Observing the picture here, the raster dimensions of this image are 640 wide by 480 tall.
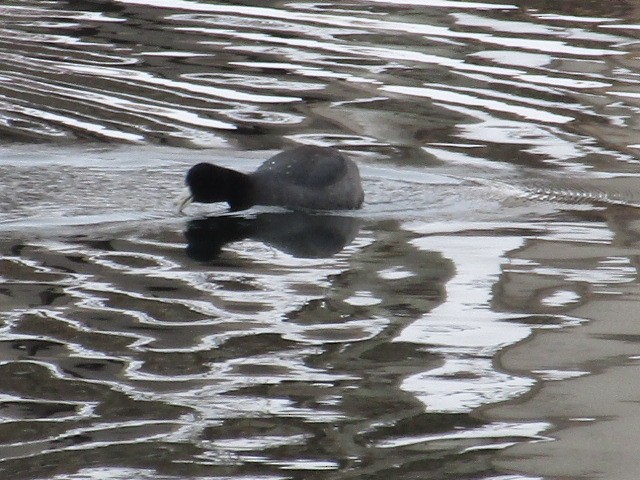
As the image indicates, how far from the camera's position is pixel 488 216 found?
9.71 m

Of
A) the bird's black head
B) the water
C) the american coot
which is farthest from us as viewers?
the american coot

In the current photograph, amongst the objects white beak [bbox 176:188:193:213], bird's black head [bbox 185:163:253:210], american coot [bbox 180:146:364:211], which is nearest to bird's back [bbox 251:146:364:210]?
american coot [bbox 180:146:364:211]

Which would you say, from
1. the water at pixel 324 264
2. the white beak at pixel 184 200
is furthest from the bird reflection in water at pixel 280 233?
the white beak at pixel 184 200

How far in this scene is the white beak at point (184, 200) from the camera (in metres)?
9.61

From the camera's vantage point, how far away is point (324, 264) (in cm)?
838

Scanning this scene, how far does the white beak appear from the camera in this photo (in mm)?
9609

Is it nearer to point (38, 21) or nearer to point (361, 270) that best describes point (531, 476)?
point (361, 270)

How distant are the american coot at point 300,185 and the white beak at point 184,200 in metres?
0.03

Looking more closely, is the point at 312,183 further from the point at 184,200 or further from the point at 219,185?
the point at 184,200

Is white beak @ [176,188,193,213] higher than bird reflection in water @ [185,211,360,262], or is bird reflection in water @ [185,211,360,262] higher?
white beak @ [176,188,193,213]

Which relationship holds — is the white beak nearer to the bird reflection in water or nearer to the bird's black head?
the bird's black head

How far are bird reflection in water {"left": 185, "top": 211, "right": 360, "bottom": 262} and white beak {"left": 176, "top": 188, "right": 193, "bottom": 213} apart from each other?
0.14m

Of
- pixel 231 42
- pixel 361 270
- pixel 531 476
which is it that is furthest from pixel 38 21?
pixel 531 476

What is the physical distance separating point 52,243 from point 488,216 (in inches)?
104
